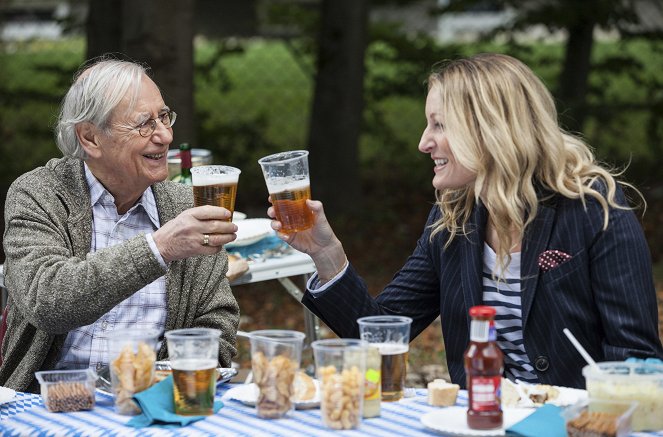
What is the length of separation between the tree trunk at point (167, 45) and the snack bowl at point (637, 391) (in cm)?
537

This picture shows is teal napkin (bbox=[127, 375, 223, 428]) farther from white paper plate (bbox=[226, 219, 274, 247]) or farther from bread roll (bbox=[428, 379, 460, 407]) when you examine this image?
white paper plate (bbox=[226, 219, 274, 247])

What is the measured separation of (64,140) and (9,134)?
31.5ft

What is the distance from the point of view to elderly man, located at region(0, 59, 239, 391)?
3.44m

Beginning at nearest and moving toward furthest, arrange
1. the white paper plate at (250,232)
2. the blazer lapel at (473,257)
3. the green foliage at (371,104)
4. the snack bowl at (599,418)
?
the snack bowl at (599,418) → the blazer lapel at (473,257) → the white paper plate at (250,232) → the green foliage at (371,104)

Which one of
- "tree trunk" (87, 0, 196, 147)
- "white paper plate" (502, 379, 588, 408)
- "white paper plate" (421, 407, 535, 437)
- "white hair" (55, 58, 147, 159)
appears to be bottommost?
"white paper plate" (421, 407, 535, 437)

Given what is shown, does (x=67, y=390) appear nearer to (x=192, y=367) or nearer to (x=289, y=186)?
(x=192, y=367)

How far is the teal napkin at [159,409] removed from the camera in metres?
2.70


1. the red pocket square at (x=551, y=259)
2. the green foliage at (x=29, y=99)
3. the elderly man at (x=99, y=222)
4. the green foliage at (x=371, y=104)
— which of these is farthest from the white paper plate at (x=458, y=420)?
the green foliage at (x=29, y=99)

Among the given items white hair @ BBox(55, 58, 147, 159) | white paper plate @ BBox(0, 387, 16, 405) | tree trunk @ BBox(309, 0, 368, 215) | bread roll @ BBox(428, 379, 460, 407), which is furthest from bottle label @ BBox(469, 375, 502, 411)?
tree trunk @ BBox(309, 0, 368, 215)

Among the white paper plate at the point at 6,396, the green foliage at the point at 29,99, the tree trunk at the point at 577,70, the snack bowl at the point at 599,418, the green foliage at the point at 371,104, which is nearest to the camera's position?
the snack bowl at the point at 599,418

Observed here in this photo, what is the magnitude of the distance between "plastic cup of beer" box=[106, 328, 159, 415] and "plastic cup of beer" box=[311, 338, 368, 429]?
1.42 feet

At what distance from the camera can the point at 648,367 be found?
8.73ft

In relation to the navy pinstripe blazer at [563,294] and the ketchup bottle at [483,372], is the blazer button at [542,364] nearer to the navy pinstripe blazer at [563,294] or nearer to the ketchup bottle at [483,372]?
the navy pinstripe blazer at [563,294]

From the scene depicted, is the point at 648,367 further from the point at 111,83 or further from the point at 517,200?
the point at 111,83
